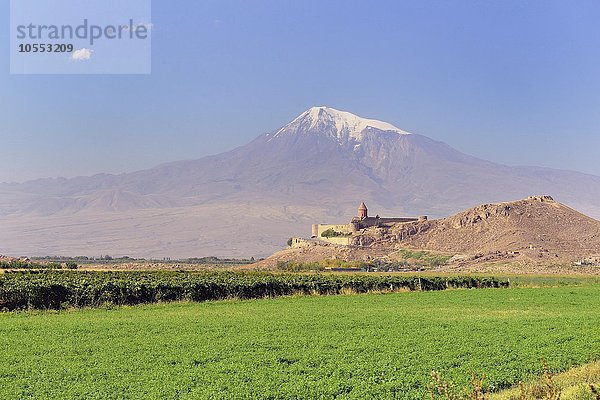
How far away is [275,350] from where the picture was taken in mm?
17844

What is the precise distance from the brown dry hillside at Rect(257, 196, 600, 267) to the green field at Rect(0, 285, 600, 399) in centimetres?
Result: 7404

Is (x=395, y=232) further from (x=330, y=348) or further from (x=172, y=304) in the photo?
(x=330, y=348)

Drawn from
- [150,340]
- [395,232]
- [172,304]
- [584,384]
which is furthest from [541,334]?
[395,232]

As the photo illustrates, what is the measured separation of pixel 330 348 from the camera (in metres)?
18.2

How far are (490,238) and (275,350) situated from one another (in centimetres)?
10151

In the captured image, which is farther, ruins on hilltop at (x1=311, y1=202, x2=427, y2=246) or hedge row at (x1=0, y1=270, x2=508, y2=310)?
ruins on hilltop at (x1=311, y1=202, x2=427, y2=246)

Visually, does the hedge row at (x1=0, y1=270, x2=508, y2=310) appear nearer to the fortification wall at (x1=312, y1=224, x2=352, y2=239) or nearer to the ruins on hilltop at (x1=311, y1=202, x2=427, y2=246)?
the ruins on hilltop at (x1=311, y1=202, x2=427, y2=246)

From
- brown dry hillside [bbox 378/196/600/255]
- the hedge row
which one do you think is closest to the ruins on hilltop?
brown dry hillside [bbox 378/196/600/255]

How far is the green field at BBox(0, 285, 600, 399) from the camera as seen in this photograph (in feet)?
44.1

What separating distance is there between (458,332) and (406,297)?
18353 mm

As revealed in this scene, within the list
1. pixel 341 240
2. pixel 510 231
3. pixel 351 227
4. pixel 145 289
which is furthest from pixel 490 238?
pixel 145 289

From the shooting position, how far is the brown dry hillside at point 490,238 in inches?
4028

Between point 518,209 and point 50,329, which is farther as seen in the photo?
point 518,209

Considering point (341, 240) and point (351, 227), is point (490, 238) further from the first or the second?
point (351, 227)
